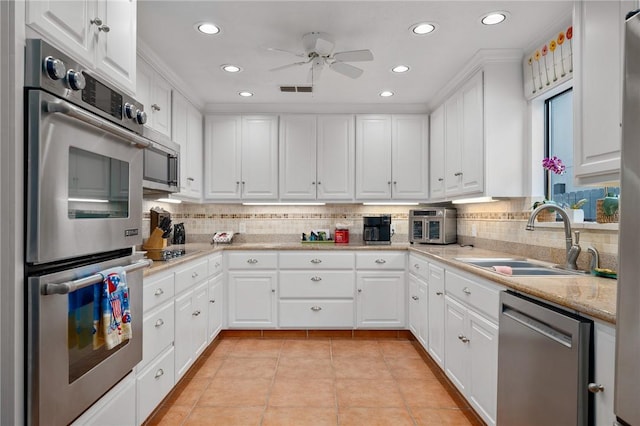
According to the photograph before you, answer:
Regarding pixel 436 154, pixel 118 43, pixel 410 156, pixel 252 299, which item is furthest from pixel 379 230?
pixel 118 43

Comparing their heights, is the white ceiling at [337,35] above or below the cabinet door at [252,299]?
above

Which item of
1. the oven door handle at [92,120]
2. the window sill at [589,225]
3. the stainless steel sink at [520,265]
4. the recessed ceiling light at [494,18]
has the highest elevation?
the recessed ceiling light at [494,18]

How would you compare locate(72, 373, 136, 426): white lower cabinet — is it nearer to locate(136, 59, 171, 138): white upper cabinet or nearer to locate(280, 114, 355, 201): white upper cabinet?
locate(136, 59, 171, 138): white upper cabinet

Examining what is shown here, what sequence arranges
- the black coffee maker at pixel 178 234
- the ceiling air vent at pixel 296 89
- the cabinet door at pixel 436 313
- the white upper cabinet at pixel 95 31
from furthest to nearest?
the black coffee maker at pixel 178 234
the ceiling air vent at pixel 296 89
the cabinet door at pixel 436 313
the white upper cabinet at pixel 95 31

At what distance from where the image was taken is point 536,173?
9.52 ft

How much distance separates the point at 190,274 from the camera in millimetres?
2887

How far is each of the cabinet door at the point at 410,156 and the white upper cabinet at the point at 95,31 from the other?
299 centimetres

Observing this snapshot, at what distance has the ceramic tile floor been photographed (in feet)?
7.78

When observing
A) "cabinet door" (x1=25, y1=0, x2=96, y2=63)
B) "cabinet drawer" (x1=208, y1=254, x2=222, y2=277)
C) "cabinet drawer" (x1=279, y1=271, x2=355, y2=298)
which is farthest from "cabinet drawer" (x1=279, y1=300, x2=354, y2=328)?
"cabinet door" (x1=25, y1=0, x2=96, y2=63)

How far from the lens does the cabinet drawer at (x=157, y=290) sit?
211cm

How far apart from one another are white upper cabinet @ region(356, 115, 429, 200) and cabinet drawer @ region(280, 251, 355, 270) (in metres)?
0.74

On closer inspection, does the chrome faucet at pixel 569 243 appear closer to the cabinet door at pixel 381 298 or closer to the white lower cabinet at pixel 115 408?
the cabinet door at pixel 381 298

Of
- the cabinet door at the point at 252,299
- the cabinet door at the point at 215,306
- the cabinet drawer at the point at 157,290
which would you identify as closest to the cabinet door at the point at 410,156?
the cabinet door at the point at 252,299

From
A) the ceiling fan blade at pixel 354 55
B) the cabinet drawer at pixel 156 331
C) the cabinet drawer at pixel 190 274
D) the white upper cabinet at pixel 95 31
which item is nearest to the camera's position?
the white upper cabinet at pixel 95 31
